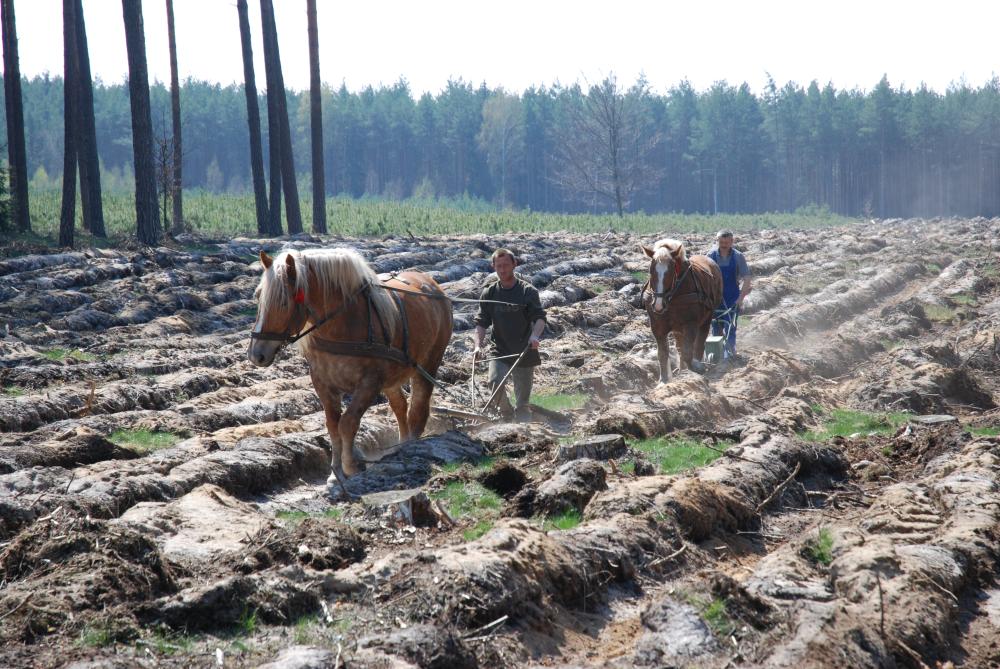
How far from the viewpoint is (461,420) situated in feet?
32.2

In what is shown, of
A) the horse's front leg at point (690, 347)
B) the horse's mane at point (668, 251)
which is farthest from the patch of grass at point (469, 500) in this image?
the horse's front leg at point (690, 347)

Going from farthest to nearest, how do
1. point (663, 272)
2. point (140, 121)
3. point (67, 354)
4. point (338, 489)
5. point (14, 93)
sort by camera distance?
point (14, 93), point (140, 121), point (67, 354), point (663, 272), point (338, 489)

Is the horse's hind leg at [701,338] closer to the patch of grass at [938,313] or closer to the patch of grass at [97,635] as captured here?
the patch of grass at [938,313]

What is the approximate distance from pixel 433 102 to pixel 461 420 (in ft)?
364

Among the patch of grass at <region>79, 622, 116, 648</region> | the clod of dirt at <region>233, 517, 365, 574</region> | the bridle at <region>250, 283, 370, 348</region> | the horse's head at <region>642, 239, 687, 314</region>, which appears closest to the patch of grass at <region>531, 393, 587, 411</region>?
the horse's head at <region>642, 239, 687, 314</region>

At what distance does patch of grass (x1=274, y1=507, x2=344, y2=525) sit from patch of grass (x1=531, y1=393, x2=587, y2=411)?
4.10 metres

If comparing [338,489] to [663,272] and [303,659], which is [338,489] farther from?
[663,272]

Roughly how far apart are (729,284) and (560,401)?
3737 mm

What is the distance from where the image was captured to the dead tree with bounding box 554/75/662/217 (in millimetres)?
65000

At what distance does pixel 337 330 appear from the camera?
308 inches

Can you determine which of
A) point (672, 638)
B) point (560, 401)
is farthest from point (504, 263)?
point (672, 638)

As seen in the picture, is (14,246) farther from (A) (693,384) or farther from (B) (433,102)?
(B) (433,102)

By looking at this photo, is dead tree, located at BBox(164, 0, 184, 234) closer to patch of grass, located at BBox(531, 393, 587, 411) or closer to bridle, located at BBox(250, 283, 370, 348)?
patch of grass, located at BBox(531, 393, 587, 411)

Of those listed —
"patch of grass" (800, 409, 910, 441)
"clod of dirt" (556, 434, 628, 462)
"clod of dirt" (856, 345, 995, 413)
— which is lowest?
"patch of grass" (800, 409, 910, 441)
